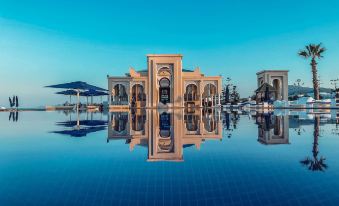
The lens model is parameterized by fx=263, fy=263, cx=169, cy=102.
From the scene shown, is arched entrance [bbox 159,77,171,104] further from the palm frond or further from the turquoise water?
the turquoise water

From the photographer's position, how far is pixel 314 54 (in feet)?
102

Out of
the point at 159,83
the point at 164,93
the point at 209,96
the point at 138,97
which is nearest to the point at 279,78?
the point at 209,96

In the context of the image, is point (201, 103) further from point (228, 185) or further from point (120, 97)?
point (228, 185)

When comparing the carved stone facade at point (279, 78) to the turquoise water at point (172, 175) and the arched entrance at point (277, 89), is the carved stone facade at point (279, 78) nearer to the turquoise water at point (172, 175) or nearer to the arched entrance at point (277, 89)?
the arched entrance at point (277, 89)

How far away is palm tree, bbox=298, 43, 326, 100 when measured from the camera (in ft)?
99.7

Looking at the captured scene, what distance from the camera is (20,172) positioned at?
316 centimetres

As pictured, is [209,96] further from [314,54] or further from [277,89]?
[314,54]

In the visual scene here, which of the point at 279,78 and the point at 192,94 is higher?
the point at 279,78

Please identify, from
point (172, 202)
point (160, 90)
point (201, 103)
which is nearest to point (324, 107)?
point (201, 103)

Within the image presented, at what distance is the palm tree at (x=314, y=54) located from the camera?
30.4m

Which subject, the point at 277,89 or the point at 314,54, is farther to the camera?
the point at 277,89

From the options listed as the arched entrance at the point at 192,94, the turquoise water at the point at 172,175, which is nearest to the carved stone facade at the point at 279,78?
the arched entrance at the point at 192,94

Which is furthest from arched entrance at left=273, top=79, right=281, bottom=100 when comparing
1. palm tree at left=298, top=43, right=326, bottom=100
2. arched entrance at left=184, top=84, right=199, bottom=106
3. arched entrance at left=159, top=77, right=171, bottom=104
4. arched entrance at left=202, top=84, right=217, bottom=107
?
arched entrance at left=159, top=77, right=171, bottom=104

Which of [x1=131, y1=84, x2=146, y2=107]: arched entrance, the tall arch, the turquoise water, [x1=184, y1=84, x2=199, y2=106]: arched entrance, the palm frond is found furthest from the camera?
the tall arch
